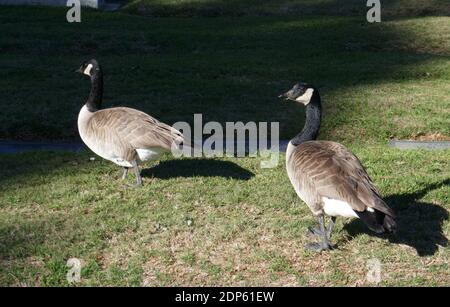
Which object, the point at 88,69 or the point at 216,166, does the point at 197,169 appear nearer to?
the point at 216,166

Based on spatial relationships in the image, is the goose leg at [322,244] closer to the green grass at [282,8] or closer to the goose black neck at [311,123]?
the goose black neck at [311,123]

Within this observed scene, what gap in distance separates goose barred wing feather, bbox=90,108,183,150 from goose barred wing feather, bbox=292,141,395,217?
4.99 ft

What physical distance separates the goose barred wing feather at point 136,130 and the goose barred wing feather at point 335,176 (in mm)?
1521

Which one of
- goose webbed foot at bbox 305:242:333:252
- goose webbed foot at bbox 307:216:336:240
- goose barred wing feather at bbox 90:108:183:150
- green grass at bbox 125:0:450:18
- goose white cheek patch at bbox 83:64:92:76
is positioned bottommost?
goose webbed foot at bbox 305:242:333:252

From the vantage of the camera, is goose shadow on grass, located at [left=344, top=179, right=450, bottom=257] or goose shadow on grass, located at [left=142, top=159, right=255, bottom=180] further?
goose shadow on grass, located at [left=142, top=159, right=255, bottom=180]

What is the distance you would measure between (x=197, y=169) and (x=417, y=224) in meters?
2.71

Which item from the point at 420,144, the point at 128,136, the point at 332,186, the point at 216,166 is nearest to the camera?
the point at 332,186

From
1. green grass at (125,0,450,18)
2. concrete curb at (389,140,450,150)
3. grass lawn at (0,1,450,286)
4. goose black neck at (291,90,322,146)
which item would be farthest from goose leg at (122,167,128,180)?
green grass at (125,0,450,18)

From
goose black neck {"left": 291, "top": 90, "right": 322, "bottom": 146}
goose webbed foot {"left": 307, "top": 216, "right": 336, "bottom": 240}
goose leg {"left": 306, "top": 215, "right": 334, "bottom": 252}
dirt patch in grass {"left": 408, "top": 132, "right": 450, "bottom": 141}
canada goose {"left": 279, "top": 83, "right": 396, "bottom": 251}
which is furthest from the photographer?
dirt patch in grass {"left": 408, "top": 132, "right": 450, "bottom": 141}

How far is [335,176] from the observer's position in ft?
19.2

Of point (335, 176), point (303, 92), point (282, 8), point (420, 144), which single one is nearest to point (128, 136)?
point (303, 92)

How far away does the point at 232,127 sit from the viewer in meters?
9.68

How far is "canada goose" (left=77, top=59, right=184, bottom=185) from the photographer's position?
23.8 feet

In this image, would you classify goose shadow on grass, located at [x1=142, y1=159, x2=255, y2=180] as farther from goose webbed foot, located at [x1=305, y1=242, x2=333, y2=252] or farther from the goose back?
goose webbed foot, located at [x1=305, y1=242, x2=333, y2=252]
